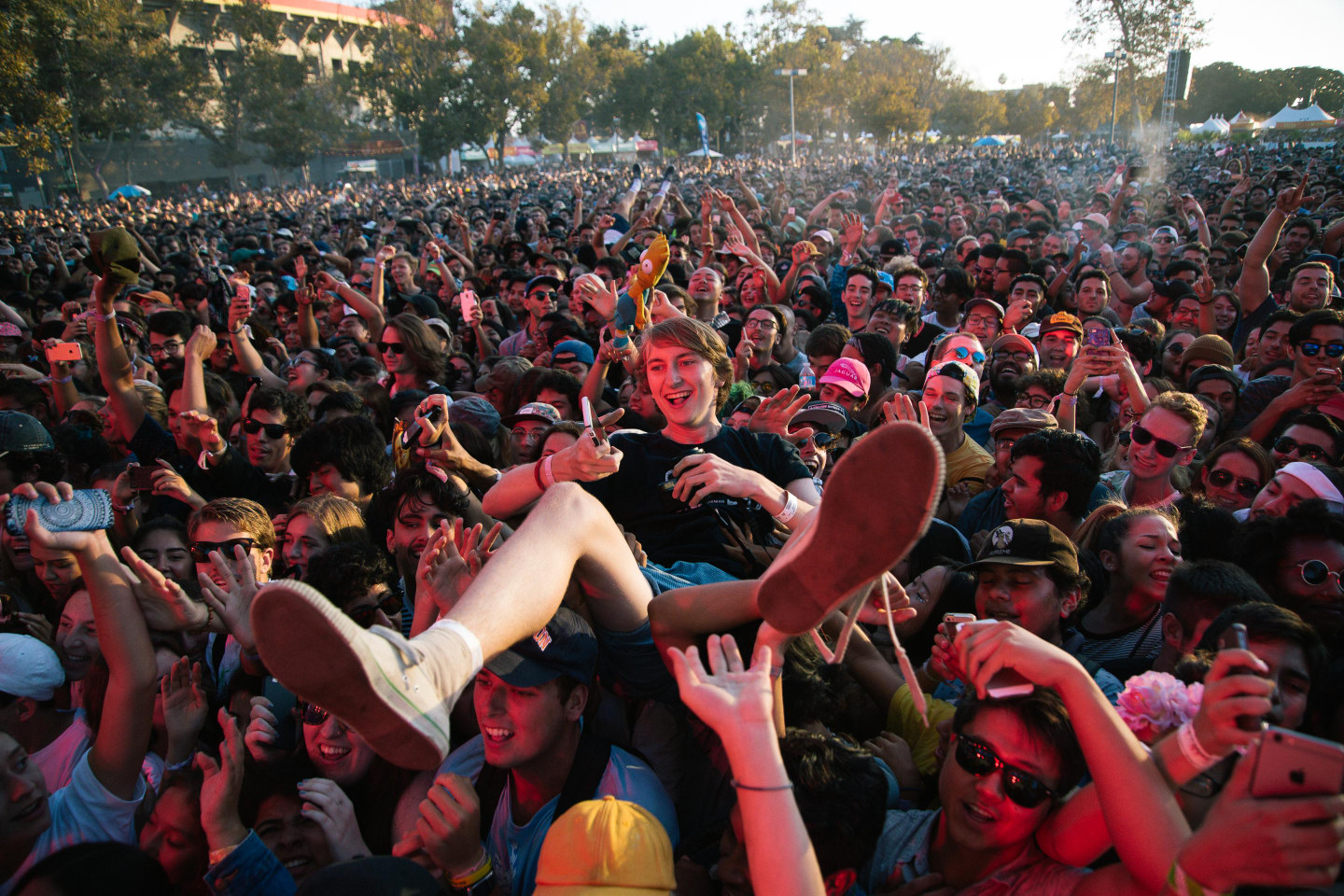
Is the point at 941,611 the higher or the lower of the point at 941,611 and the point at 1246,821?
the lower

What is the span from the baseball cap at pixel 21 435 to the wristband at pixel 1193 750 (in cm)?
533

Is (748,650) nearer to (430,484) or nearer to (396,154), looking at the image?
(430,484)

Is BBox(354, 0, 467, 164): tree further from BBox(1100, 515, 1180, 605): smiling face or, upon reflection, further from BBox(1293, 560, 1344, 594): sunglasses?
BBox(1293, 560, 1344, 594): sunglasses

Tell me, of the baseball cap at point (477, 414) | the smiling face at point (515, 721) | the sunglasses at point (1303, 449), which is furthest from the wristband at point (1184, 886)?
the baseball cap at point (477, 414)

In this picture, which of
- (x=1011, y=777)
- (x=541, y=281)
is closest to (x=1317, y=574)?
(x=1011, y=777)

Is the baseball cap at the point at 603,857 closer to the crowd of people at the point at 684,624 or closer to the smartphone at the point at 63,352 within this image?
the crowd of people at the point at 684,624

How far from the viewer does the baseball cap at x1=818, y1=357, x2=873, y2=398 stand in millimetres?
4590

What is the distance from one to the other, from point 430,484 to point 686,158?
4975cm

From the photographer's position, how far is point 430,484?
3.40 m

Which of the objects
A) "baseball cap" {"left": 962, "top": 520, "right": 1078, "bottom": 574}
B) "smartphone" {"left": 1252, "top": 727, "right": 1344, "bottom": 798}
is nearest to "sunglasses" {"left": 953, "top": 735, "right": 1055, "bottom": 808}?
"smartphone" {"left": 1252, "top": 727, "right": 1344, "bottom": 798}

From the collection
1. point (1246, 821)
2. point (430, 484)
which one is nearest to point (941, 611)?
point (1246, 821)

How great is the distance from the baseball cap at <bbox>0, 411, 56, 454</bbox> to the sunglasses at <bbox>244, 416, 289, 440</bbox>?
102 cm

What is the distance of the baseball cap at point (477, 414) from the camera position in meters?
4.54

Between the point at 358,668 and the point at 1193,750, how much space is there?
1584 mm
